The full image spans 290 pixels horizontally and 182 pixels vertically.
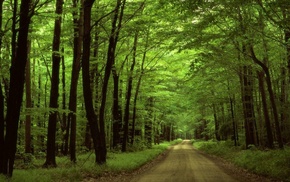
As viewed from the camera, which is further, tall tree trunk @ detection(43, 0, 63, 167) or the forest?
tall tree trunk @ detection(43, 0, 63, 167)

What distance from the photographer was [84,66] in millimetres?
14789

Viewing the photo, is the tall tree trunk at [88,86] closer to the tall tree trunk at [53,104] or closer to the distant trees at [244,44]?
the tall tree trunk at [53,104]

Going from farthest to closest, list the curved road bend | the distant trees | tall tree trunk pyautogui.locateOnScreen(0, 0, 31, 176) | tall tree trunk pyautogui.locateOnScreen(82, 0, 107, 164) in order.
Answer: tall tree trunk pyautogui.locateOnScreen(82, 0, 107, 164) → the distant trees → the curved road bend → tall tree trunk pyautogui.locateOnScreen(0, 0, 31, 176)

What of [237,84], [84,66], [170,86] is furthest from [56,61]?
[170,86]

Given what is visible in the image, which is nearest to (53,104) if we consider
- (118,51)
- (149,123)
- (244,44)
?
(118,51)

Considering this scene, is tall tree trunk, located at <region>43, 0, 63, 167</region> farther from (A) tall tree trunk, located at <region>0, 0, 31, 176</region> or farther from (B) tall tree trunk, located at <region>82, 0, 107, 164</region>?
(A) tall tree trunk, located at <region>0, 0, 31, 176</region>

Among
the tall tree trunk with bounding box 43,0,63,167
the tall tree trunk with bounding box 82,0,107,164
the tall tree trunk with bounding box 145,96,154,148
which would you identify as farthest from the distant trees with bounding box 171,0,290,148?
the tall tree trunk with bounding box 145,96,154,148

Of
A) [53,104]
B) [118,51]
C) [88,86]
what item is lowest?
[53,104]

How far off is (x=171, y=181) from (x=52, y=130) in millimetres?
7170

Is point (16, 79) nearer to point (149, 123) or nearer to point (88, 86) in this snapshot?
point (88, 86)

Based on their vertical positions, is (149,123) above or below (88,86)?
below

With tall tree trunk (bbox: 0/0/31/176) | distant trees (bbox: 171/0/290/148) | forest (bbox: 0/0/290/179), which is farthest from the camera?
distant trees (bbox: 171/0/290/148)

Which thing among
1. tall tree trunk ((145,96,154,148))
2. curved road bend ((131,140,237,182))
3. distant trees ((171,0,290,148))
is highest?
distant trees ((171,0,290,148))

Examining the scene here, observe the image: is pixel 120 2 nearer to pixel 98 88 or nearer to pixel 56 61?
pixel 56 61
